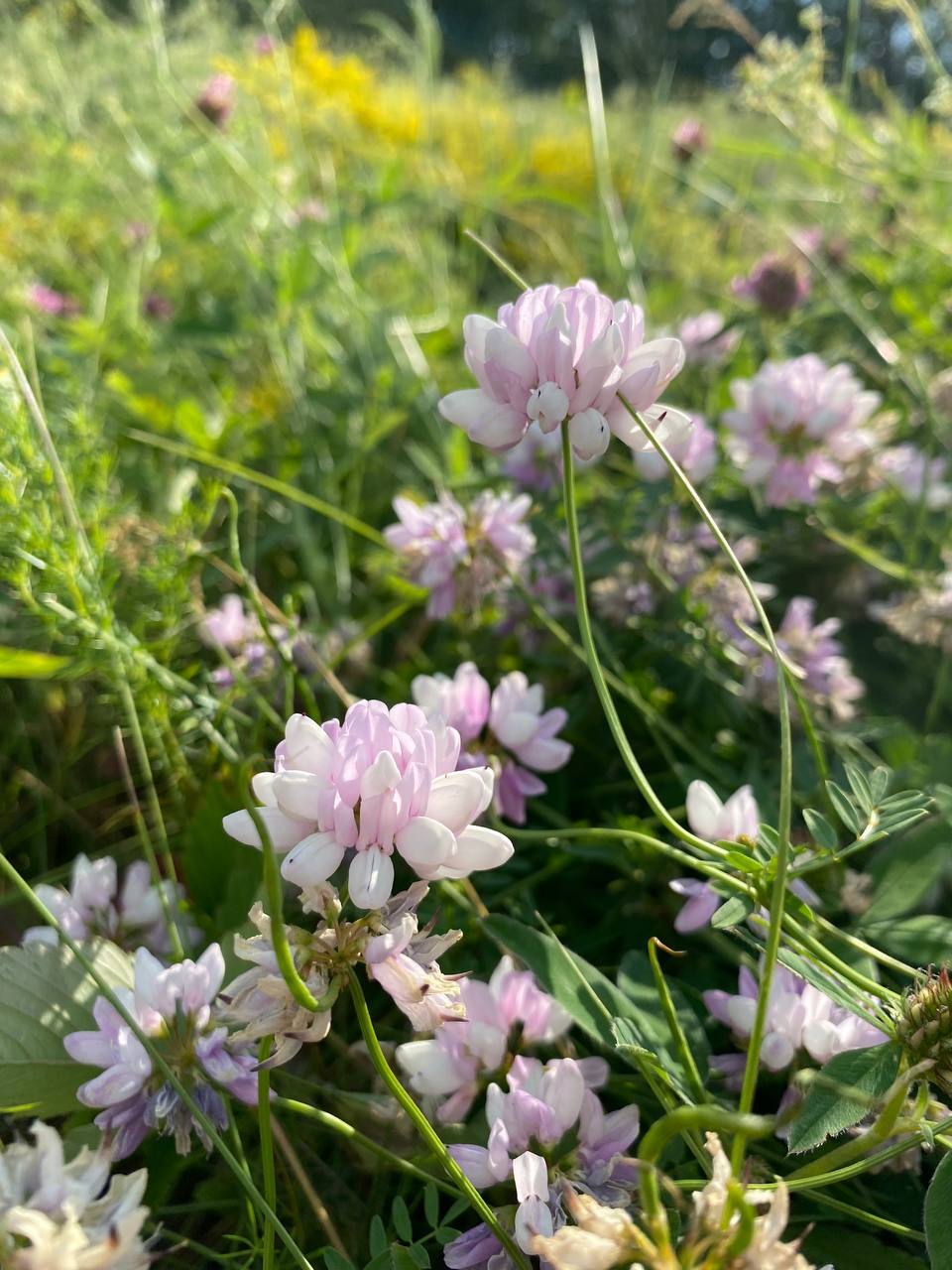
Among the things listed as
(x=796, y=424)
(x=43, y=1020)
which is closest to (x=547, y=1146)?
(x=43, y=1020)

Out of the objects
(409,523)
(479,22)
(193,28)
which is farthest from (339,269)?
(479,22)

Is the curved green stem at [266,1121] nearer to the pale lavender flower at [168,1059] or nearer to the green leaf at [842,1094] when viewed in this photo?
the pale lavender flower at [168,1059]

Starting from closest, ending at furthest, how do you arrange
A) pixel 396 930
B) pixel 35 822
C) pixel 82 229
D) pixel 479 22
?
1. pixel 396 930
2. pixel 35 822
3. pixel 82 229
4. pixel 479 22

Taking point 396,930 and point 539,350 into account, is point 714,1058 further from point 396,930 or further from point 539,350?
point 539,350

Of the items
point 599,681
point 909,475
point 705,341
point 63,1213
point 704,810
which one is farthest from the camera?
point 705,341

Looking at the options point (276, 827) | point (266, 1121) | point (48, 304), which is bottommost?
point (48, 304)

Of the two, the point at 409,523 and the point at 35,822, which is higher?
the point at 409,523

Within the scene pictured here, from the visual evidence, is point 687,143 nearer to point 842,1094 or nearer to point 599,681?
point 599,681
